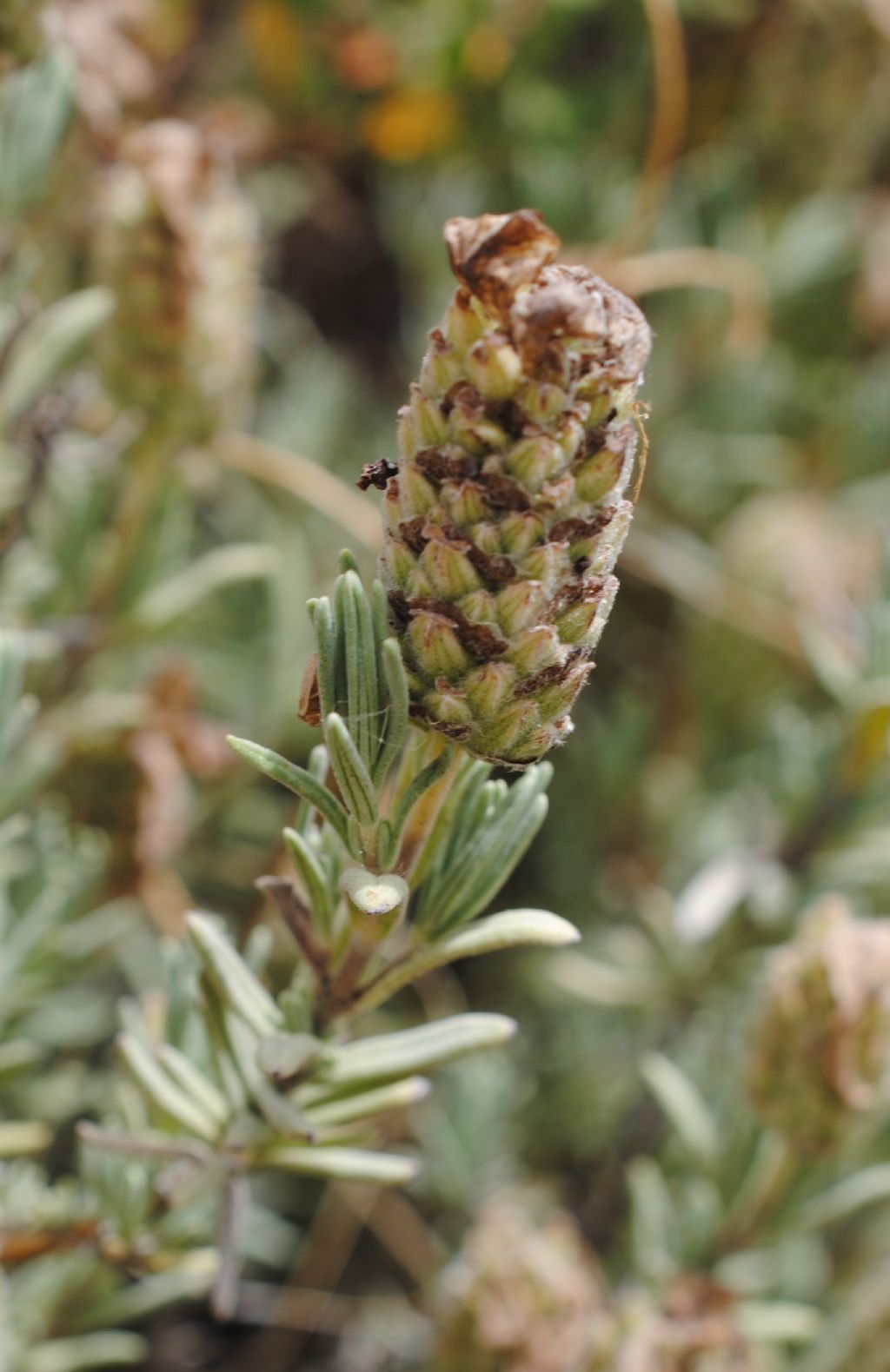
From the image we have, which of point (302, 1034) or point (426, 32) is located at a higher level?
point (426, 32)

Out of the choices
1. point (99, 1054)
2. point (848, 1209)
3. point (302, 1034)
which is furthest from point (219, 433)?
point (848, 1209)

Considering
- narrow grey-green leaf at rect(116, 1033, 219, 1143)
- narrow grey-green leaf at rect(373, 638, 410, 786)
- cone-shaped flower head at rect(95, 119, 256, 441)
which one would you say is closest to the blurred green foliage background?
cone-shaped flower head at rect(95, 119, 256, 441)

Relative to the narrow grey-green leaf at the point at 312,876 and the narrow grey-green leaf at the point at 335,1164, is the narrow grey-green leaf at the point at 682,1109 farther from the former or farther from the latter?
the narrow grey-green leaf at the point at 312,876

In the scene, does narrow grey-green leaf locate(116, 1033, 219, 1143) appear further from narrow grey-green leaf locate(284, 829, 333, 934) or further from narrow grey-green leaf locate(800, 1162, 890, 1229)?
narrow grey-green leaf locate(800, 1162, 890, 1229)

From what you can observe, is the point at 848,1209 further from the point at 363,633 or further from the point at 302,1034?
the point at 363,633

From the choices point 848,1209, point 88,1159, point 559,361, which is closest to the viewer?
point 559,361

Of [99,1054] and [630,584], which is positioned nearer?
[99,1054]

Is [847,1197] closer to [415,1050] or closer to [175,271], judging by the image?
[415,1050]
